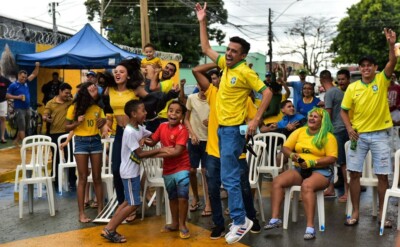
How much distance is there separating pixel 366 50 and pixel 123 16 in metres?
19.2

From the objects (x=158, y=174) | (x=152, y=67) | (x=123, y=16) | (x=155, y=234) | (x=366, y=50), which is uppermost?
(x=123, y=16)

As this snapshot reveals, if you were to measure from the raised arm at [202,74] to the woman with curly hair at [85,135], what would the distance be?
4.37 feet

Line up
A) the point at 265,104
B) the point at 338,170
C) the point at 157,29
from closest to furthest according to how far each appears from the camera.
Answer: the point at 265,104 → the point at 338,170 → the point at 157,29

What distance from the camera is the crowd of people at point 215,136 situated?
16.6 ft

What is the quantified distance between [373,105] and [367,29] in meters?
37.2

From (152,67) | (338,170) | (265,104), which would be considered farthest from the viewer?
(338,170)

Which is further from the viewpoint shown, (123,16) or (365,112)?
(123,16)

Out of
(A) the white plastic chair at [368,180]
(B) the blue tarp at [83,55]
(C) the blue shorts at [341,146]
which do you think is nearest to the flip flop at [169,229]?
(A) the white plastic chair at [368,180]

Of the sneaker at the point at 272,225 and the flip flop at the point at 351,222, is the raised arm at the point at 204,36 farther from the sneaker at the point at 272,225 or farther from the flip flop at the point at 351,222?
the flip flop at the point at 351,222

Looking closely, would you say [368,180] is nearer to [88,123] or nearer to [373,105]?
[373,105]

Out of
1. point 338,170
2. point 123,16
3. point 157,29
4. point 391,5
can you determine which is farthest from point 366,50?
point 338,170

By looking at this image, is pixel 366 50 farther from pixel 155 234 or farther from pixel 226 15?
pixel 155 234

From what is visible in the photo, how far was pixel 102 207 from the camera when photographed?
6.51 m

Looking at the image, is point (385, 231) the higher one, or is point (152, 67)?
point (152, 67)
